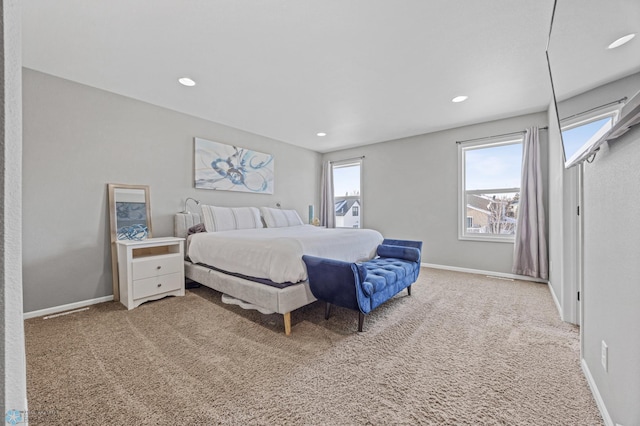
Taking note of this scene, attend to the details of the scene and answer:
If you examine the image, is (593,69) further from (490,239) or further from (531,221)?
(490,239)

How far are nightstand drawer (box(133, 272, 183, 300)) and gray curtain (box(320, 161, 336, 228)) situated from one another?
337cm

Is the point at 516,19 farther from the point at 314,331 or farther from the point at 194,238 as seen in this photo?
the point at 194,238

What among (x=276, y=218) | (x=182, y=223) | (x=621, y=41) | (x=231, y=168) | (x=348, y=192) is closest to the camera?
(x=621, y=41)

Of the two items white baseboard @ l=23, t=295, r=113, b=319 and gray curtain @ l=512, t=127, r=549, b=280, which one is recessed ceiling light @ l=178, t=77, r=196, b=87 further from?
gray curtain @ l=512, t=127, r=549, b=280

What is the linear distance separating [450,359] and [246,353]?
1449 mm

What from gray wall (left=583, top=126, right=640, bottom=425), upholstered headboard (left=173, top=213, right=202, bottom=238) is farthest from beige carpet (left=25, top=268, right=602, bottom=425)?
upholstered headboard (left=173, top=213, right=202, bottom=238)

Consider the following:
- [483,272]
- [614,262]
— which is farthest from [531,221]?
[614,262]

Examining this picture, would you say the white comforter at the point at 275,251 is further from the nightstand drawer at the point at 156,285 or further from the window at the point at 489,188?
the window at the point at 489,188

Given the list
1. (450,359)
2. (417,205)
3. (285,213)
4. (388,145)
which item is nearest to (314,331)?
(450,359)

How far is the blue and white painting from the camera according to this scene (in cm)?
379

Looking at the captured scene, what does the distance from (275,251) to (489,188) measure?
3675 millimetres

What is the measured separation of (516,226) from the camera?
12.2 feet

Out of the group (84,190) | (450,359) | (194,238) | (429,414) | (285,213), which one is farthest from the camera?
(285,213)

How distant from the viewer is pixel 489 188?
4062 mm
